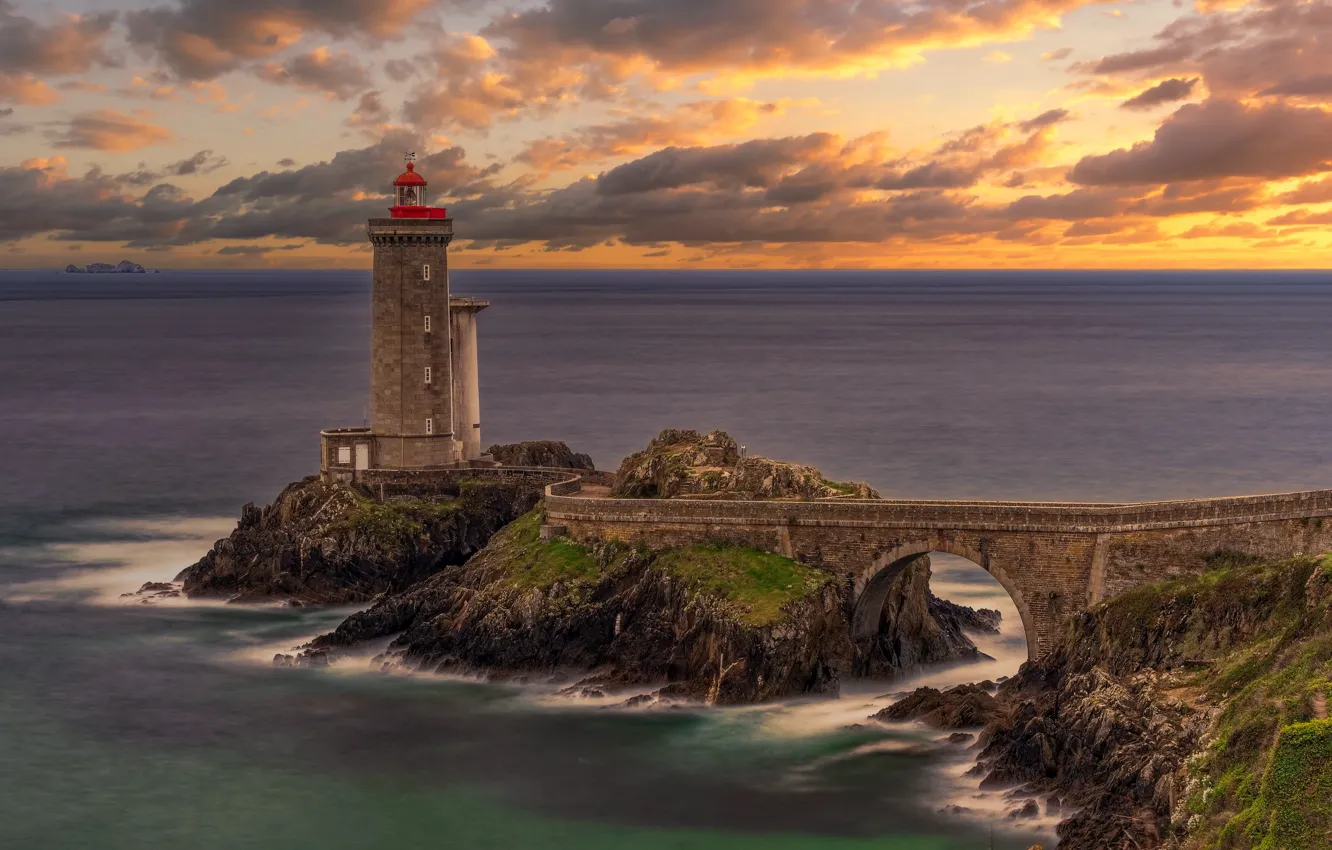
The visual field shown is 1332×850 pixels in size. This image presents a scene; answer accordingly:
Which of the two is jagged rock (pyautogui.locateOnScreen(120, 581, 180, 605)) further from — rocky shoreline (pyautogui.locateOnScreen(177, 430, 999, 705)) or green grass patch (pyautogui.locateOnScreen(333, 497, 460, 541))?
green grass patch (pyautogui.locateOnScreen(333, 497, 460, 541))

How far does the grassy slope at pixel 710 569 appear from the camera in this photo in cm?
5228

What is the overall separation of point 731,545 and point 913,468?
152ft

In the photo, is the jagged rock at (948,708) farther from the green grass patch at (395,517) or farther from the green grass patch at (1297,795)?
the green grass patch at (395,517)

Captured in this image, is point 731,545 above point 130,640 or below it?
above

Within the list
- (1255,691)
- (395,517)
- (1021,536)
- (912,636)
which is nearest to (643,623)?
(912,636)

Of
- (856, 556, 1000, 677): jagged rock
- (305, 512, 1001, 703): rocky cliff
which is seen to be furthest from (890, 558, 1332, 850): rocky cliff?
(856, 556, 1000, 677): jagged rock

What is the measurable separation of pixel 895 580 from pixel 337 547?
79.8ft

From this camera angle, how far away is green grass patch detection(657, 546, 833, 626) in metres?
51.8

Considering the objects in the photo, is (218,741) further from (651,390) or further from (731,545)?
(651,390)

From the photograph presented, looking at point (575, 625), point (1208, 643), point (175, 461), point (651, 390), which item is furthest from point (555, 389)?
point (1208, 643)

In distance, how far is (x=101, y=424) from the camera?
5064 inches

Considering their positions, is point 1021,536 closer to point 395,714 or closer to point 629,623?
point 629,623

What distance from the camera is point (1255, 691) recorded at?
1545 inches

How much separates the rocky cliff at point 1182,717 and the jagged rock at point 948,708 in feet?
0.22
